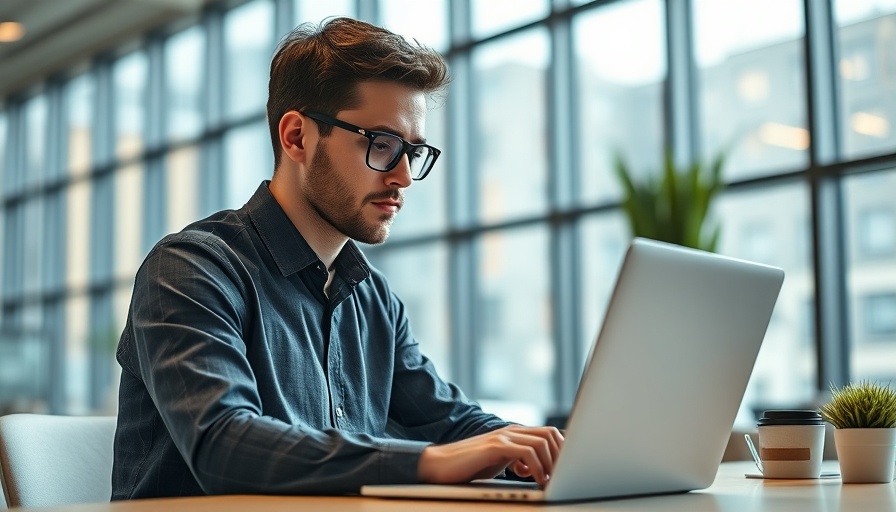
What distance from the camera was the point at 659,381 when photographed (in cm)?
120

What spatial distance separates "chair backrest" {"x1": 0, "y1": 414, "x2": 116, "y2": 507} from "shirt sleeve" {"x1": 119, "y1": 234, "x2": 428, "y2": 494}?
10.1 inches

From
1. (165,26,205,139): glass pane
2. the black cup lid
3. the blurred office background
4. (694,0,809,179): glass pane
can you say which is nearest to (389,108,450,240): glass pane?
the blurred office background

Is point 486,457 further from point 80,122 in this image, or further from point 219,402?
point 80,122

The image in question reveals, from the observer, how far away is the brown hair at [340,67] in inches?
69.1

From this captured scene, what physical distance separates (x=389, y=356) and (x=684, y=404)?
74cm

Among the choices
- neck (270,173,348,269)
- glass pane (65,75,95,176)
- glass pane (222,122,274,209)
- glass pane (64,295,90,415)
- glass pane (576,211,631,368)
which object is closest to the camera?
neck (270,173,348,269)

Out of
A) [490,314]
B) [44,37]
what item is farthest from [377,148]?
[44,37]

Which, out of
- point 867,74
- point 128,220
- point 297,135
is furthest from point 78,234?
point 297,135

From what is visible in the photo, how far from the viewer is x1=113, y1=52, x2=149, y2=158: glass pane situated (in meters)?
9.36

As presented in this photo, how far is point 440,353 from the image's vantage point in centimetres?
654

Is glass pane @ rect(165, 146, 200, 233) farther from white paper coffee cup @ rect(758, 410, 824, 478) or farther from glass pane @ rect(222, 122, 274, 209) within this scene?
white paper coffee cup @ rect(758, 410, 824, 478)

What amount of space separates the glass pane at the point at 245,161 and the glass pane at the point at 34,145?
3.29 m

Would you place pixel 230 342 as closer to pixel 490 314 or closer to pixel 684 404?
pixel 684 404

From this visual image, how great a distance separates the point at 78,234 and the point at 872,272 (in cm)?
762
